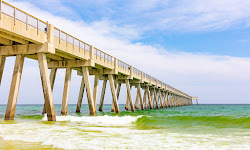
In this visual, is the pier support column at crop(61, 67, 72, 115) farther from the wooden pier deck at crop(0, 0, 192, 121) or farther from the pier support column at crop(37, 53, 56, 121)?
the pier support column at crop(37, 53, 56, 121)

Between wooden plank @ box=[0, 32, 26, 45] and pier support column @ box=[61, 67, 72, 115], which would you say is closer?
wooden plank @ box=[0, 32, 26, 45]

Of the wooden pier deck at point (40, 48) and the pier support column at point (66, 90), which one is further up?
the wooden pier deck at point (40, 48)

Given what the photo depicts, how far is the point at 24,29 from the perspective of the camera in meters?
15.6

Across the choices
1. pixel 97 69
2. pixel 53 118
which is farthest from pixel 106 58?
pixel 53 118

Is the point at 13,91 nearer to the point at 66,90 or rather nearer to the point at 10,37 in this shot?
the point at 10,37

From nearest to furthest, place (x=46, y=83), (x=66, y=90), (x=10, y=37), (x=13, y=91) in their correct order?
(x=10, y=37) → (x=13, y=91) → (x=46, y=83) → (x=66, y=90)

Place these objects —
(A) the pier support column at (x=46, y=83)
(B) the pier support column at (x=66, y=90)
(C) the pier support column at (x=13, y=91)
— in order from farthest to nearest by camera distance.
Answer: (B) the pier support column at (x=66, y=90) → (A) the pier support column at (x=46, y=83) → (C) the pier support column at (x=13, y=91)

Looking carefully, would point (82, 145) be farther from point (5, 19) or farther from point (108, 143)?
point (5, 19)

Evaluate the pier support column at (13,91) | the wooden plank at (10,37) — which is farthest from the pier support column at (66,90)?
the wooden plank at (10,37)

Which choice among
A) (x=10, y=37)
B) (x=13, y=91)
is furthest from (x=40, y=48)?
(x=13, y=91)

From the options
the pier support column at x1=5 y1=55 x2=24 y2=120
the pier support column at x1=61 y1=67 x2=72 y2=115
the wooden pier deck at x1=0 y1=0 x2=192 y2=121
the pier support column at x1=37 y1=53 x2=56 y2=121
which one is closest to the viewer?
the wooden pier deck at x1=0 y1=0 x2=192 y2=121

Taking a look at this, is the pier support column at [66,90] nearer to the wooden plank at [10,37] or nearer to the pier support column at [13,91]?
the pier support column at [13,91]

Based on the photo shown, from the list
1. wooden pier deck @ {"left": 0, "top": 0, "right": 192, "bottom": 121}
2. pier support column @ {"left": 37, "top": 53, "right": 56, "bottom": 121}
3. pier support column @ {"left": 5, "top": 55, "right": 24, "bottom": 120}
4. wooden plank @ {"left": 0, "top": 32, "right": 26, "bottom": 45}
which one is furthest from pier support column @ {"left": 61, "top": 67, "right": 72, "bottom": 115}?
wooden plank @ {"left": 0, "top": 32, "right": 26, "bottom": 45}

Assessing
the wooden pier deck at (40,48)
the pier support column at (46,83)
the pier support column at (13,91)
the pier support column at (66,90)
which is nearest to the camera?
the wooden pier deck at (40,48)
